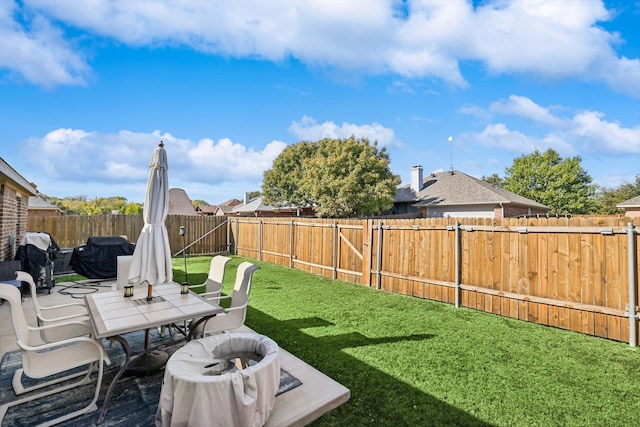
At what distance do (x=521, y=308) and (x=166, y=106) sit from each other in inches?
520

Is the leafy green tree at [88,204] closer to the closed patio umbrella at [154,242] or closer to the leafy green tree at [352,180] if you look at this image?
the leafy green tree at [352,180]

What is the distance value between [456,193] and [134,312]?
2299 cm

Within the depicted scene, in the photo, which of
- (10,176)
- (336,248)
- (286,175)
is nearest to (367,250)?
(336,248)

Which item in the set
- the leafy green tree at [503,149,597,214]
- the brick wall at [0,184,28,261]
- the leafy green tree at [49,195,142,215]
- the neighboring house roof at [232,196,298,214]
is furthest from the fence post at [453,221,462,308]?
the leafy green tree at [49,195,142,215]

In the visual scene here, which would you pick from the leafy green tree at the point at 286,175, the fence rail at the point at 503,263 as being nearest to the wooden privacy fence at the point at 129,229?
the fence rail at the point at 503,263

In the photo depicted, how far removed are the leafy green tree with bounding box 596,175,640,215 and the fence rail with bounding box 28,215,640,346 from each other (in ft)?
118

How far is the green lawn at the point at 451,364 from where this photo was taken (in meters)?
2.67

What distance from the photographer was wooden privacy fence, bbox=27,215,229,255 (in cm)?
1161


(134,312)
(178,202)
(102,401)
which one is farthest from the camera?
(178,202)

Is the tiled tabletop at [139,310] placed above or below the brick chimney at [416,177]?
below

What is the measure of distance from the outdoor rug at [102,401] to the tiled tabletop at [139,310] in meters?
0.64

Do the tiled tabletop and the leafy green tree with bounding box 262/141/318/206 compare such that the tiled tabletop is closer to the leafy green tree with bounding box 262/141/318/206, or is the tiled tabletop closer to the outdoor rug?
the outdoor rug

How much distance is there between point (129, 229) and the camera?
43.2 feet

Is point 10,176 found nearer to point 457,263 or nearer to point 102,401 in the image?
point 102,401
